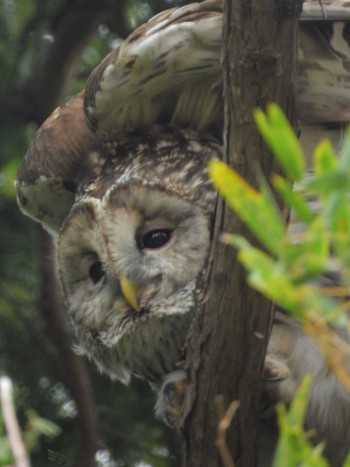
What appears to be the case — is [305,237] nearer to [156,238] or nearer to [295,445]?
[295,445]

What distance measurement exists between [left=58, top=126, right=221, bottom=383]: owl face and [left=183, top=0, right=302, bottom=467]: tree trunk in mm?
563

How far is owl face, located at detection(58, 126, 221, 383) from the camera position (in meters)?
3.37

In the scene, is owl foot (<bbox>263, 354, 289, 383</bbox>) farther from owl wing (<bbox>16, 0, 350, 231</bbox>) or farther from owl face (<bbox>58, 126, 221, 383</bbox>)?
owl wing (<bbox>16, 0, 350, 231</bbox>)

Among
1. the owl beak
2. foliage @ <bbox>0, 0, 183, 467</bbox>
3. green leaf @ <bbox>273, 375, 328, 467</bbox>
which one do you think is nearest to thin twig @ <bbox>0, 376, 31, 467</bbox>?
green leaf @ <bbox>273, 375, 328, 467</bbox>

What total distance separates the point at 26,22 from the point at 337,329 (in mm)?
2314

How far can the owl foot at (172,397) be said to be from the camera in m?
3.29

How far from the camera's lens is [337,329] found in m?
3.07

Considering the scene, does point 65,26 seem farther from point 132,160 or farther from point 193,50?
point 193,50

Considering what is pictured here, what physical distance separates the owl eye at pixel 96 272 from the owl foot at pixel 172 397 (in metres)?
0.38

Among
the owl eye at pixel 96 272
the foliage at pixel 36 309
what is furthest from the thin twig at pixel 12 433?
the foliage at pixel 36 309

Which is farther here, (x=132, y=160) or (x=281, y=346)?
(x=132, y=160)

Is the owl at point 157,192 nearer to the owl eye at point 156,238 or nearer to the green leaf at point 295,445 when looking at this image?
the owl eye at point 156,238

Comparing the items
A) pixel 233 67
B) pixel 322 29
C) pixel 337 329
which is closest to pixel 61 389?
pixel 337 329

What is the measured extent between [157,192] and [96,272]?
386 millimetres
